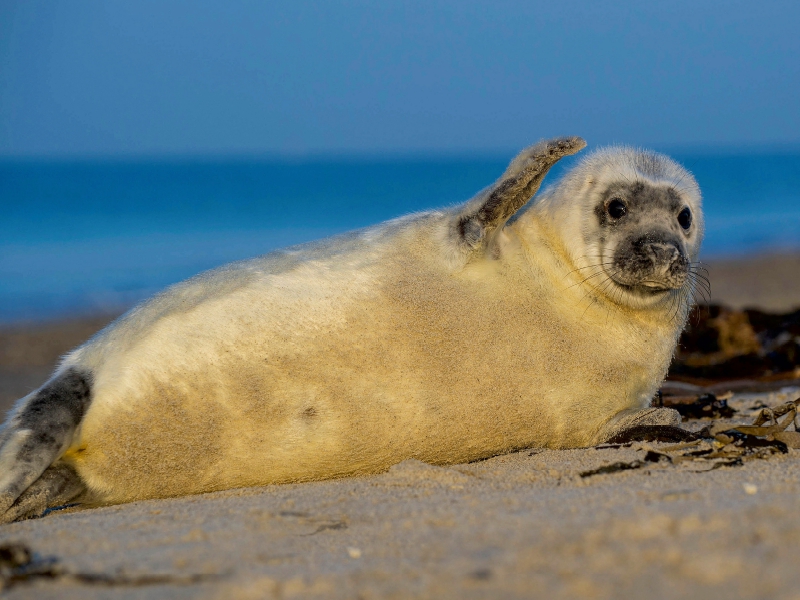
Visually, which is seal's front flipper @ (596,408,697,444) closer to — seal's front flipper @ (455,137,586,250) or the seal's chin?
the seal's chin

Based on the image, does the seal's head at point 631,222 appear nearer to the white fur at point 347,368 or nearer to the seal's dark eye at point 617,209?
the seal's dark eye at point 617,209

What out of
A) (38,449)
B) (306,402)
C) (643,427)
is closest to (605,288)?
(643,427)

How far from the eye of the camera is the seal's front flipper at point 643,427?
11.8 feet

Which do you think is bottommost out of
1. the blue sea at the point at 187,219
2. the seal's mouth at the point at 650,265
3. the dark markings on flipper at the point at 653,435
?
the dark markings on flipper at the point at 653,435

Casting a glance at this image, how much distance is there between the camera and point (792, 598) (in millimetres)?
1570

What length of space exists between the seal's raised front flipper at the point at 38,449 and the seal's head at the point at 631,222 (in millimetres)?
2197

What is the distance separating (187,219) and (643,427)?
26.1 metres

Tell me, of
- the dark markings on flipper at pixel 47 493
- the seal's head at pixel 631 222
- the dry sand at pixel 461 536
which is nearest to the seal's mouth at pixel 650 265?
the seal's head at pixel 631 222

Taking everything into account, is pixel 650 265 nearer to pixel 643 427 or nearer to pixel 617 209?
pixel 617 209

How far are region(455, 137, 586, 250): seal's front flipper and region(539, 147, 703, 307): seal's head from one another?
0.34 metres

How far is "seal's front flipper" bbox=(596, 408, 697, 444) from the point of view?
3.60 metres

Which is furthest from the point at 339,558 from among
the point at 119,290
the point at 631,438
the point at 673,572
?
the point at 119,290

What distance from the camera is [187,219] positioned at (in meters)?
28.5

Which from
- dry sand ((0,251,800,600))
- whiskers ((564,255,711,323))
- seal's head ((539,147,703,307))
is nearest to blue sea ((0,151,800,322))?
seal's head ((539,147,703,307))
